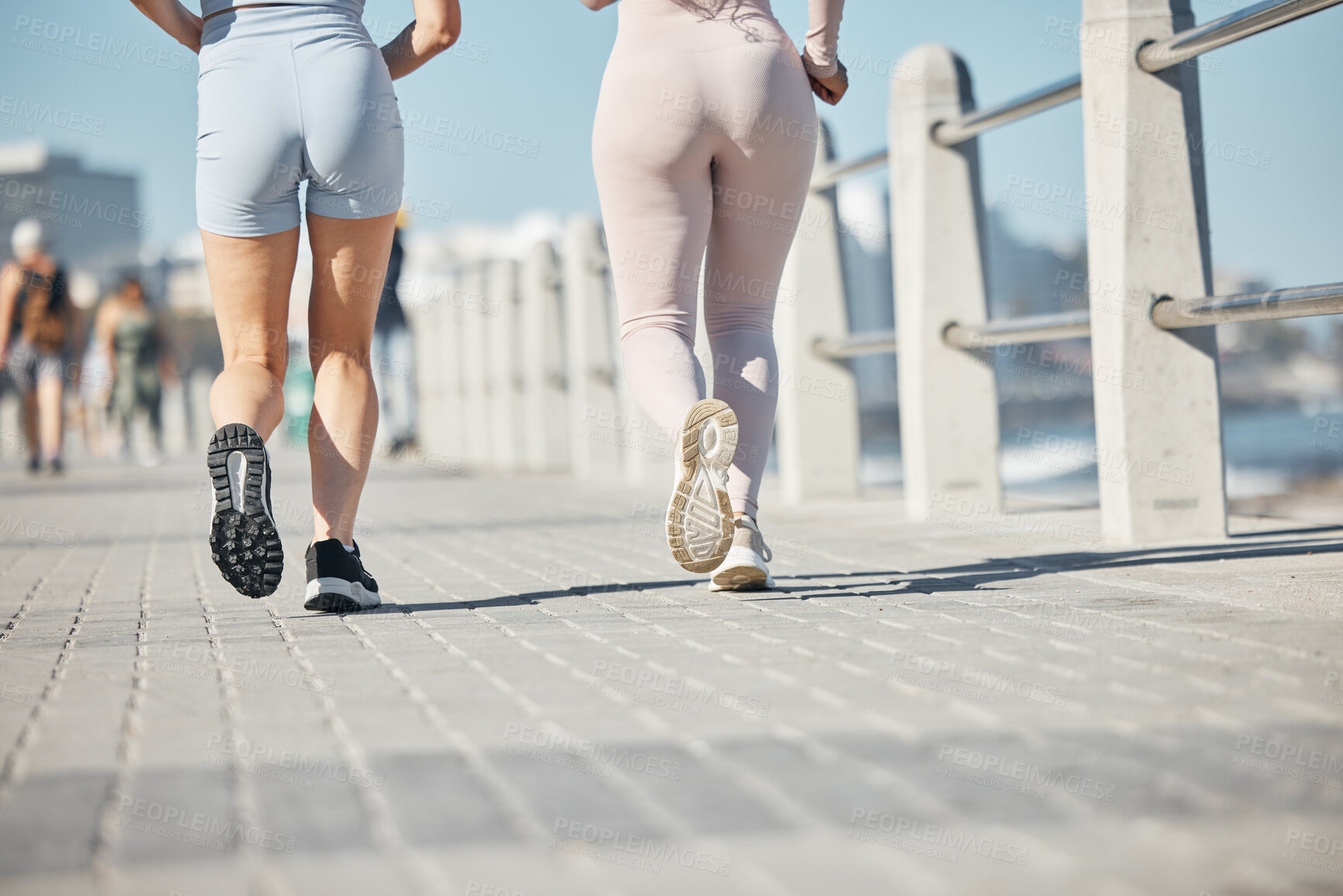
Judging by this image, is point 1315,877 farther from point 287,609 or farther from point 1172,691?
point 287,609

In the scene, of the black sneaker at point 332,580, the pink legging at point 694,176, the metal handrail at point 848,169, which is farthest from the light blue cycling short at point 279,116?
the metal handrail at point 848,169

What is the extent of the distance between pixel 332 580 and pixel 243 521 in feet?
1.68

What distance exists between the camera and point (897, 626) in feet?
10.1

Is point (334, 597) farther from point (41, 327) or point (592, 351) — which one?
point (41, 327)

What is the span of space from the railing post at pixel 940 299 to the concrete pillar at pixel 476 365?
8.48 meters

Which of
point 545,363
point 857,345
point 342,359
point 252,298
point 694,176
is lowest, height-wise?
point 342,359

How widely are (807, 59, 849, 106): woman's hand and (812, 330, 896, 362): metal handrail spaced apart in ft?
8.12

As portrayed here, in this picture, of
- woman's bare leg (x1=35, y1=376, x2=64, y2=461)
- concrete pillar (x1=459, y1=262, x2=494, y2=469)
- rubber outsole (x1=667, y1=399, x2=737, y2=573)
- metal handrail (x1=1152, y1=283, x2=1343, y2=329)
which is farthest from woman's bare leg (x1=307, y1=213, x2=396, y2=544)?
concrete pillar (x1=459, y1=262, x2=494, y2=469)

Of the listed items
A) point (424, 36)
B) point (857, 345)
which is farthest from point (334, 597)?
point (857, 345)

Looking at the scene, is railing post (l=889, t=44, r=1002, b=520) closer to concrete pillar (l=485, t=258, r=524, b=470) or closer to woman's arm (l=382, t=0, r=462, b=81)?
woman's arm (l=382, t=0, r=462, b=81)

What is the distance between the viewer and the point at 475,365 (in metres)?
15.2

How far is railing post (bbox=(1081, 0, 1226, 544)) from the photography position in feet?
14.7

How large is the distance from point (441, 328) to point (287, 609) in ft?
44.3

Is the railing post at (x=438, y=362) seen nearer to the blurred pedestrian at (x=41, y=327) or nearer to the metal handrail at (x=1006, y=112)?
the blurred pedestrian at (x=41, y=327)
